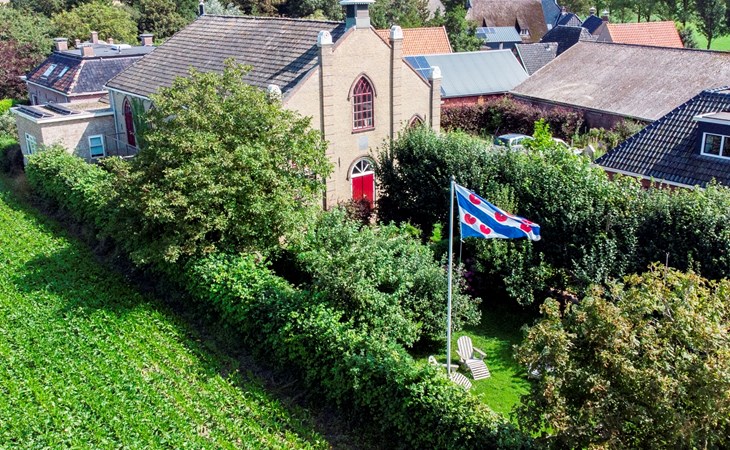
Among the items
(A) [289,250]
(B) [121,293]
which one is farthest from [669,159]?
(B) [121,293]

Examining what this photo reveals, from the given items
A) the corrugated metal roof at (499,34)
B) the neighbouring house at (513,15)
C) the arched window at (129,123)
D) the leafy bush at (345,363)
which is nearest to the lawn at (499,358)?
the leafy bush at (345,363)

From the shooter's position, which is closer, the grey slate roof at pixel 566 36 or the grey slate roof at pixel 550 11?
the grey slate roof at pixel 566 36

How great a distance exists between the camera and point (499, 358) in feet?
64.6

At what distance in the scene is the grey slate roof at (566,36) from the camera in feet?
207

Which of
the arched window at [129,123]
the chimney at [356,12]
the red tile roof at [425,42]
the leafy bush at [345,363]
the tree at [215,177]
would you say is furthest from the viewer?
the red tile roof at [425,42]

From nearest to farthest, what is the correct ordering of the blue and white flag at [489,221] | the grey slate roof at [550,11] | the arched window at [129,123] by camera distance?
1. the blue and white flag at [489,221]
2. the arched window at [129,123]
3. the grey slate roof at [550,11]

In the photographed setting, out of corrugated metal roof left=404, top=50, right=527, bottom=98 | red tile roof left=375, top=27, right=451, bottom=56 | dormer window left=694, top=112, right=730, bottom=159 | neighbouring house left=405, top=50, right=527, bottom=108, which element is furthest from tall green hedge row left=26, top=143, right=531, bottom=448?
red tile roof left=375, top=27, right=451, bottom=56

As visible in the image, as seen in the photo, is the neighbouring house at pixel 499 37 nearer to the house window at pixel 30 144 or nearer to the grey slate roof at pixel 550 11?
the grey slate roof at pixel 550 11

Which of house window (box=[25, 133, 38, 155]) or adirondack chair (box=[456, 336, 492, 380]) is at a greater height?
house window (box=[25, 133, 38, 155])

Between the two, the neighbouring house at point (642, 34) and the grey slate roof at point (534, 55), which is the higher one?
the neighbouring house at point (642, 34)

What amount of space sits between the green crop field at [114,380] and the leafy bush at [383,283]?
3095mm

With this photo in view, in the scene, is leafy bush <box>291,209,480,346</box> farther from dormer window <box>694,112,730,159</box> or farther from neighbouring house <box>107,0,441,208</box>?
dormer window <box>694,112,730,159</box>

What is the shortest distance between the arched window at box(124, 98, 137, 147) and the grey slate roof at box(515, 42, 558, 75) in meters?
30.6

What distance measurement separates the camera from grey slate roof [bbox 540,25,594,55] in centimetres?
6303
